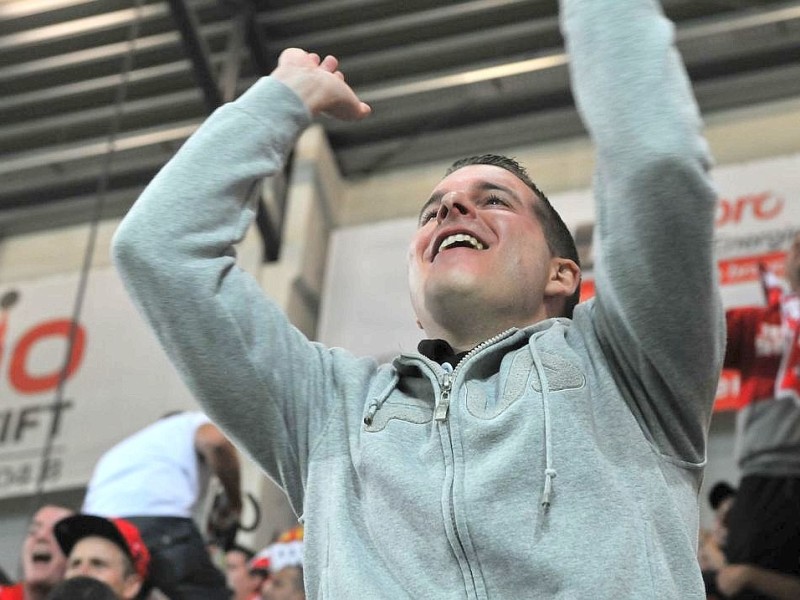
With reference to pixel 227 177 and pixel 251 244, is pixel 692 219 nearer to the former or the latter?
pixel 227 177

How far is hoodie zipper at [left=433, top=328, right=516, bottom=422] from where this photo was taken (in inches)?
41.7

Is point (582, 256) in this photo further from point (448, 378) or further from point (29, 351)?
point (448, 378)

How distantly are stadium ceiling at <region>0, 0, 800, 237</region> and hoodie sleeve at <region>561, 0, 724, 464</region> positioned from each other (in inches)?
185

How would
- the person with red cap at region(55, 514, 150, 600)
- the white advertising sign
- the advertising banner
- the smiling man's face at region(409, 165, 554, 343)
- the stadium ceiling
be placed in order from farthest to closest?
1. the stadium ceiling
2. the white advertising sign
3. the advertising banner
4. the person with red cap at region(55, 514, 150, 600)
5. the smiling man's face at region(409, 165, 554, 343)

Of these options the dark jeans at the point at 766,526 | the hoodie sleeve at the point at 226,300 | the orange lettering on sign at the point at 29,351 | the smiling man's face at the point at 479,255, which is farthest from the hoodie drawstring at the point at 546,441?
the orange lettering on sign at the point at 29,351

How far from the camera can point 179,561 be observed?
9.79 ft

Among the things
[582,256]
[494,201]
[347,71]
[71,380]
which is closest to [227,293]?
[494,201]

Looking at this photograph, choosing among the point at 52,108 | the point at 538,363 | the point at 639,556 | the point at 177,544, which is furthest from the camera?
the point at 52,108

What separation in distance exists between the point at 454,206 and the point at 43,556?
2.34 meters

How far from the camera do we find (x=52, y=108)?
6.48 metres

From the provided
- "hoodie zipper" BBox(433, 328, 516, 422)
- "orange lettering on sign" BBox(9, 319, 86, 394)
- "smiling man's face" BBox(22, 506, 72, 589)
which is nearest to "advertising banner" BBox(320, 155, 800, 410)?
"orange lettering on sign" BBox(9, 319, 86, 394)

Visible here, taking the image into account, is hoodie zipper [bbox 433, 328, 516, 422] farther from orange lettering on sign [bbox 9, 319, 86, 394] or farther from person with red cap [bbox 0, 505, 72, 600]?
orange lettering on sign [bbox 9, 319, 86, 394]

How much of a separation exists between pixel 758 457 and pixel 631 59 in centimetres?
244

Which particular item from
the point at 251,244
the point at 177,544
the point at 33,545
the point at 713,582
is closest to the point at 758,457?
the point at 713,582
